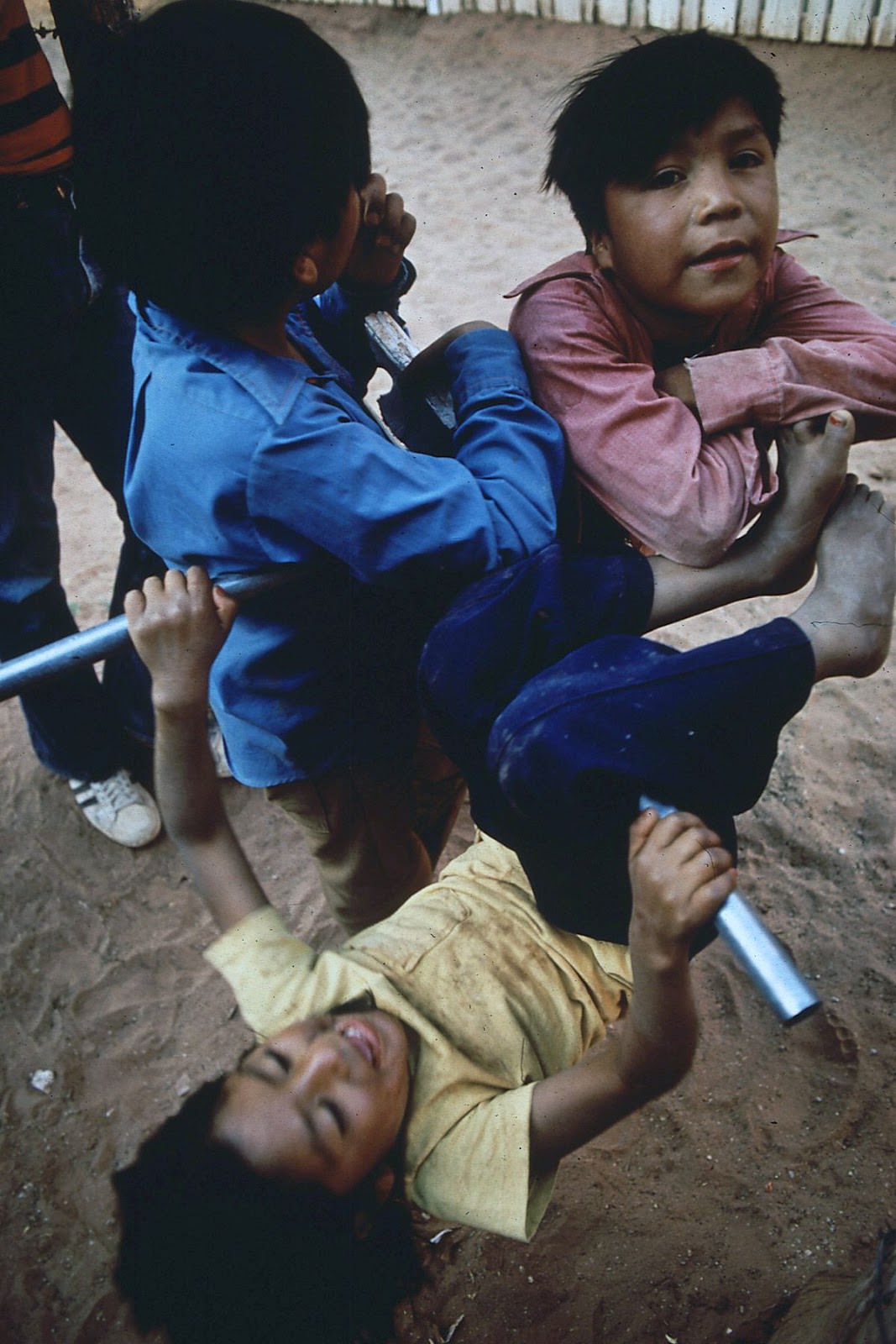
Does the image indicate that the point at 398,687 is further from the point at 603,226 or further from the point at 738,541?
the point at 603,226

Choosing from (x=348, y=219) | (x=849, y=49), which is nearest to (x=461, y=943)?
(x=348, y=219)

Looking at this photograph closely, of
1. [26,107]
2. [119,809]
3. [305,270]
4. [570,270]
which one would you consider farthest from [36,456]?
[570,270]

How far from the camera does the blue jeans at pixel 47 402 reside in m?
2.02

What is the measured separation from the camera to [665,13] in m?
7.12

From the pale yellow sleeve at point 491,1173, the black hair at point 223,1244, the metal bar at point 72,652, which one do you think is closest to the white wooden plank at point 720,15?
the metal bar at point 72,652

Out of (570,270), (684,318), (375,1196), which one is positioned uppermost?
(570,270)

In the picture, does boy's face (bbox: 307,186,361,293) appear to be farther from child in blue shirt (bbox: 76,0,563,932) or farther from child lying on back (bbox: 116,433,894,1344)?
child lying on back (bbox: 116,433,894,1344)

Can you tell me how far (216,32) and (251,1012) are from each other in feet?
4.27

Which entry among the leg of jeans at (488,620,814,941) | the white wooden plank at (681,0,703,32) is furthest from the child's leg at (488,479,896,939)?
the white wooden plank at (681,0,703,32)

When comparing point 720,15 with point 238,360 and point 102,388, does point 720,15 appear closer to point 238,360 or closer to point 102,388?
point 102,388

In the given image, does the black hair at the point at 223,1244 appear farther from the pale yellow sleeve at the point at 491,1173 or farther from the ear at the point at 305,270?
the ear at the point at 305,270

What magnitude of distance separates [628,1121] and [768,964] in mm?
1509

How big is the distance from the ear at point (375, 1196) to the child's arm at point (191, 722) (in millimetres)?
430

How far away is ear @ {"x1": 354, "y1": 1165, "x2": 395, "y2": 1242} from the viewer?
1.33 meters
